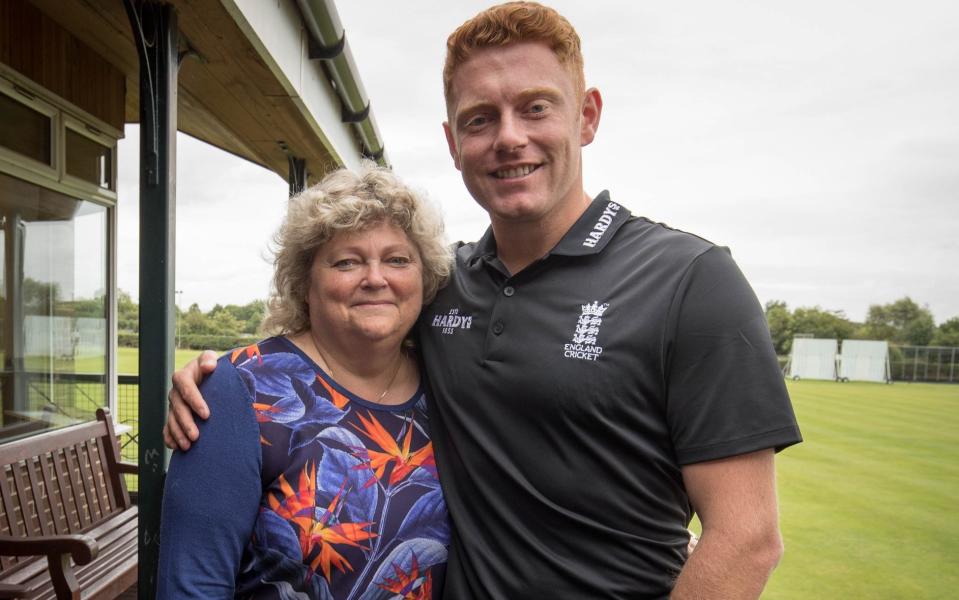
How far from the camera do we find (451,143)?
2082 mm

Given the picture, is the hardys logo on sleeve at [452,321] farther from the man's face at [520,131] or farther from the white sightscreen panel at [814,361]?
the white sightscreen panel at [814,361]

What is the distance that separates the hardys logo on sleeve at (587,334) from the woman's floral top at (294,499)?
1.93 feet

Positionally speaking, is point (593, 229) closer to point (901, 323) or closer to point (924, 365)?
point (924, 365)

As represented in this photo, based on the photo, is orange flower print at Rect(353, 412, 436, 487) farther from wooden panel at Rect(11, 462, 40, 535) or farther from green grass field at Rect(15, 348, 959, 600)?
wooden panel at Rect(11, 462, 40, 535)

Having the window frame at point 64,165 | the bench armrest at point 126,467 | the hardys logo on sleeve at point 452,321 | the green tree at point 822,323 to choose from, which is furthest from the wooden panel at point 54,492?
the green tree at point 822,323

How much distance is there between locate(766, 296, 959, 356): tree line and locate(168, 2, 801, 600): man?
9408 cm

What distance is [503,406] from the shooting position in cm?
169

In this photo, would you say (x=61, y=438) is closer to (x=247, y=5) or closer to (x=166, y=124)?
(x=166, y=124)

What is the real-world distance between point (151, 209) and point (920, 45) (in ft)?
284

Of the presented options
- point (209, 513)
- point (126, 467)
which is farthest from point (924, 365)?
point (209, 513)

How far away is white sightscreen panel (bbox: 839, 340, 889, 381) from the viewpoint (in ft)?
167

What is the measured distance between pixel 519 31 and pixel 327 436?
1237mm

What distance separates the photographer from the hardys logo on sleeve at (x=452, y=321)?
190 centimetres

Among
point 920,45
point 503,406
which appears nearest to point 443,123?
point 503,406
